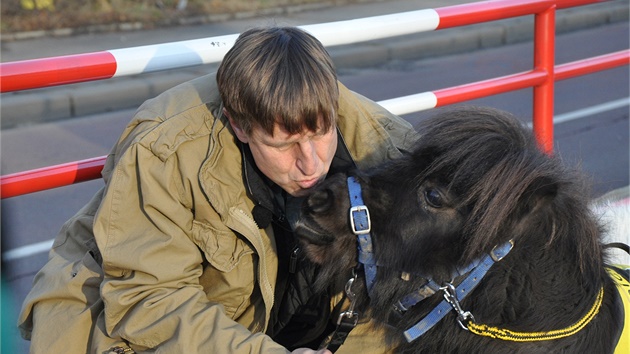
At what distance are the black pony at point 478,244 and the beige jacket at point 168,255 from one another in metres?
0.29

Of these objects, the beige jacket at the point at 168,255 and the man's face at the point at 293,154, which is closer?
the beige jacket at the point at 168,255

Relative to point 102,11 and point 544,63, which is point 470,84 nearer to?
point 544,63

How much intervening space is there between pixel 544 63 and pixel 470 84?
19.1 inches

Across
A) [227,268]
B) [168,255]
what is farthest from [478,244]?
[168,255]

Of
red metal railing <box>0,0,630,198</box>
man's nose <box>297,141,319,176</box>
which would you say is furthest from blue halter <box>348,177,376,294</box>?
red metal railing <box>0,0,630,198</box>

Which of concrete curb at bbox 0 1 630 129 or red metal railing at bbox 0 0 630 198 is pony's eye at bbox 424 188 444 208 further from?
concrete curb at bbox 0 1 630 129

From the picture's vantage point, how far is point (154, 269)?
230 centimetres

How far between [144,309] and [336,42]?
156 centimetres

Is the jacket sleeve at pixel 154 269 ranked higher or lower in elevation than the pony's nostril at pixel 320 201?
lower

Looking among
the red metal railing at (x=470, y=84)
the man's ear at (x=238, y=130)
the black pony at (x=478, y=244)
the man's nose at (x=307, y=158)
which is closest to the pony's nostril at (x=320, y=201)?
the black pony at (x=478, y=244)

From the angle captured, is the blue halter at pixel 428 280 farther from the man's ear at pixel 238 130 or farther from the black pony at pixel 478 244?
the man's ear at pixel 238 130

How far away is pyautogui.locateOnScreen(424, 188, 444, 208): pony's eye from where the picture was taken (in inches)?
86.0

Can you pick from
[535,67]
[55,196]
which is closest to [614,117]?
[535,67]

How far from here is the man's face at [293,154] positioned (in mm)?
2391
